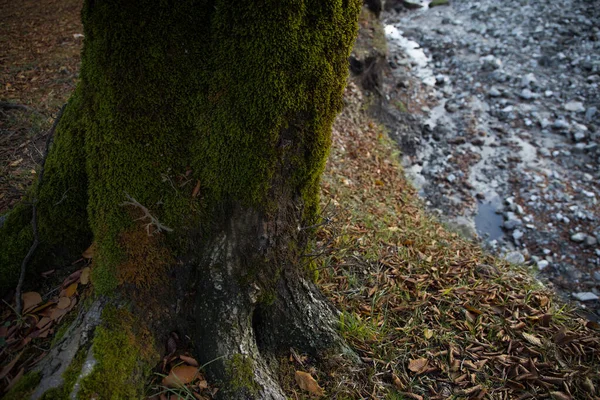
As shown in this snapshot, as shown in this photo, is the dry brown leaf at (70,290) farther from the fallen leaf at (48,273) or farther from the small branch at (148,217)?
the small branch at (148,217)

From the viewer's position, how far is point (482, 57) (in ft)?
27.6

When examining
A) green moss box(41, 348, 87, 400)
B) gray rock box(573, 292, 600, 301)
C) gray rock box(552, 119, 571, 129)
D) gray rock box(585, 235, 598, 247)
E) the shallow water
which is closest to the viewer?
green moss box(41, 348, 87, 400)

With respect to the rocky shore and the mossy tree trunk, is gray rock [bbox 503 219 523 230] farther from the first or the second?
the mossy tree trunk

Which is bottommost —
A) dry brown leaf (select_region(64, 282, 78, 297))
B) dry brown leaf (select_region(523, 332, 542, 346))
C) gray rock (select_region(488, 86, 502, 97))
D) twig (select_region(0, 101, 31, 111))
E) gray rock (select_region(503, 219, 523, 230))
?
gray rock (select_region(503, 219, 523, 230))

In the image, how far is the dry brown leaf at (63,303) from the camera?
7.36 feet

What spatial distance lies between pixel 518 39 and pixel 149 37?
9.43 meters

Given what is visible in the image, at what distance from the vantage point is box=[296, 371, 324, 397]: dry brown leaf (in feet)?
6.96

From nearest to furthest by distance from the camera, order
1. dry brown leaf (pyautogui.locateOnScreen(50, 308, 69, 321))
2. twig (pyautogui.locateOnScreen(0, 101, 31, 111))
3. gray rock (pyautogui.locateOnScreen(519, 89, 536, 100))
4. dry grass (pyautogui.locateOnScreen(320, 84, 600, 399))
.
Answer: dry brown leaf (pyautogui.locateOnScreen(50, 308, 69, 321)), dry grass (pyautogui.locateOnScreen(320, 84, 600, 399)), twig (pyautogui.locateOnScreen(0, 101, 31, 111)), gray rock (pyautogui.locateOnScreen(519, 89, 536, 100))

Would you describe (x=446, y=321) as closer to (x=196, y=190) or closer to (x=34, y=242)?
(x=196, y=190)

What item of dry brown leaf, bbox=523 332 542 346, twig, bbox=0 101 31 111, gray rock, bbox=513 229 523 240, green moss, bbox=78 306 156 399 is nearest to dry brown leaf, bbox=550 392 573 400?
dry brown leaf, bbox=523 332 542 346

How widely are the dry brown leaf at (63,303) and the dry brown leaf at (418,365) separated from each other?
84.6 inches

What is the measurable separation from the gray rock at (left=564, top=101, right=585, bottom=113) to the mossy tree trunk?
6964 mm

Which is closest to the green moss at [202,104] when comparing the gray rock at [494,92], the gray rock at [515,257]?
the gray rock at [515,257]

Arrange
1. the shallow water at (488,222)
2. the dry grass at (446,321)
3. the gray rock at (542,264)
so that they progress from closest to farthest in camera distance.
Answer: the dry grass at (446,321)
the gray rock at (542,264)
the shallow water at (488,222)
